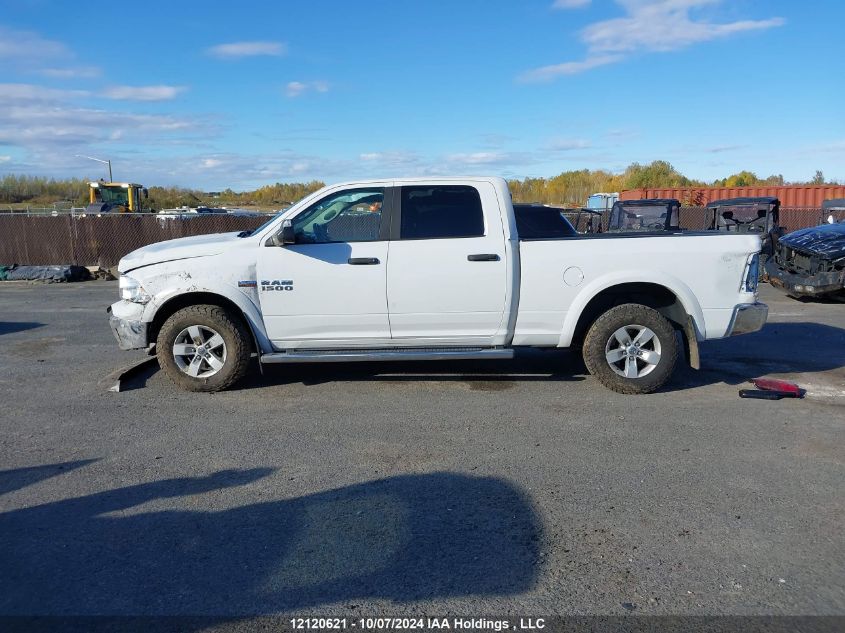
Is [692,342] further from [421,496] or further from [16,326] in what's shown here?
[16,326]

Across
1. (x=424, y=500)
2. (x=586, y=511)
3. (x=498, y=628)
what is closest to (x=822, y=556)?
(x=586, y=511)

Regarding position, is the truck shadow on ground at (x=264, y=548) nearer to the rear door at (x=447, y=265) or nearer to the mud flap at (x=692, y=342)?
the rear door at (x=447, y=265)

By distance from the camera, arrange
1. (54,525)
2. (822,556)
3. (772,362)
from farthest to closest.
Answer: (772,362)
(54,525)
(822,556)

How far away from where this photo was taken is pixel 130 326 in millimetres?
6398

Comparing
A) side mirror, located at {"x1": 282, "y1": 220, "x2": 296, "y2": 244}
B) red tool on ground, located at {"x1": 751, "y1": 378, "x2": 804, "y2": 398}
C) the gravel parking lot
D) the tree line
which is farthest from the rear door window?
the tree line

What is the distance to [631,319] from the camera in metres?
6.32

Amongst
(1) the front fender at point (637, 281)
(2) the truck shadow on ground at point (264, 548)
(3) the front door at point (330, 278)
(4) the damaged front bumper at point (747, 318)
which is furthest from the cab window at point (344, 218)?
(4) the damaged front bumper at point (747, 318)

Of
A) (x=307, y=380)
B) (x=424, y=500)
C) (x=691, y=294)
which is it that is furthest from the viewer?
(x=307, y=380)

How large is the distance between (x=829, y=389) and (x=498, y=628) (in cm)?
517

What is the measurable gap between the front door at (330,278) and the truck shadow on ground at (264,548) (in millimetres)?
2087

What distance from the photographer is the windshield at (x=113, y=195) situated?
3442 cm

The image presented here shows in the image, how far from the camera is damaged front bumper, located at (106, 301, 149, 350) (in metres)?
6.37

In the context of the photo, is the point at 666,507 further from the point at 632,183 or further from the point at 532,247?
the point at 632,183

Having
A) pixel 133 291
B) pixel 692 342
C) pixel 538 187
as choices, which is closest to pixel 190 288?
pixel 133 291
